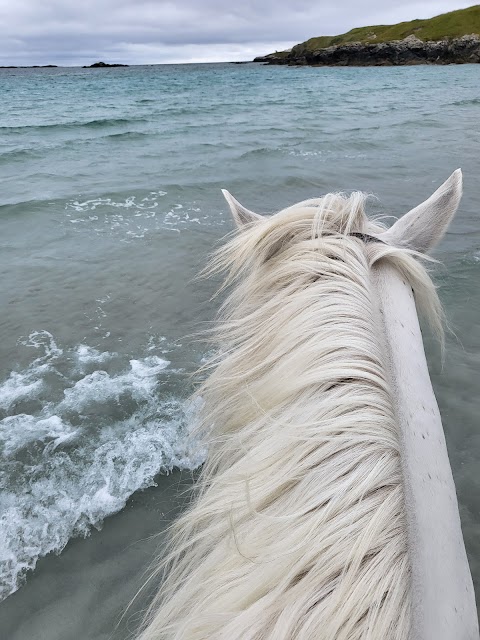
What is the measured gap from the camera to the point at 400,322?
1118 millimetres

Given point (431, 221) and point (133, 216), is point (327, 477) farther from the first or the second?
point (133, 216)

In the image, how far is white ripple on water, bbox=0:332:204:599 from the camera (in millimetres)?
2594

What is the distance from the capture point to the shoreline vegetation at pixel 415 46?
2549 inches

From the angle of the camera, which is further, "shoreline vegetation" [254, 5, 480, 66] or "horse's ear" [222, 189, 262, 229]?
"shoreline vegetation" [254, 5, 480, 66]

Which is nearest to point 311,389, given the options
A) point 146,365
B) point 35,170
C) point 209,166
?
point 146,365

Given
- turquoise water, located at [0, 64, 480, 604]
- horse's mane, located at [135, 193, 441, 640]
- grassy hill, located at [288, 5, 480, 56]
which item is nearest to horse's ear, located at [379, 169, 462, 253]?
horse's mane, located at [135, 193, 441, 640]

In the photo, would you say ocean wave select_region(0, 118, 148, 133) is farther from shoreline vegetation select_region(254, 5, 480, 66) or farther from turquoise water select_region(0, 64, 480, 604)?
shoreline vegetation select_region(254, 5, 480, 66)

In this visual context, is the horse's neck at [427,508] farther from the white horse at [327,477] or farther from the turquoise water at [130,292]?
the turquoise water at [130,292]

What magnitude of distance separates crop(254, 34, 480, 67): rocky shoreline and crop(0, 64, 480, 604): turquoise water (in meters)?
61.6

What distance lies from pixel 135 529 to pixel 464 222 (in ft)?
20.3

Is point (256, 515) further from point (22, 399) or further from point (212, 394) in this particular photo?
point (22, 399)

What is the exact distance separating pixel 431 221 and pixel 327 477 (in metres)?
1.08

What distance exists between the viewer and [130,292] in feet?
17.3

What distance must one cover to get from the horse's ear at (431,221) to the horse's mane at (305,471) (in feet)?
0.85
